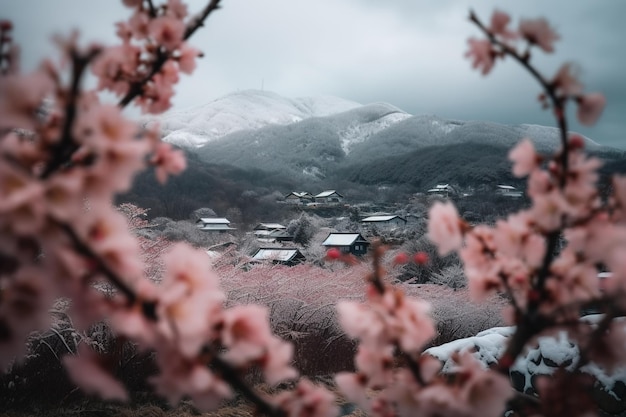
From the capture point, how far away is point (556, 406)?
2.24ft

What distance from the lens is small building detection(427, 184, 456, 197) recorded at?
36.7 meters

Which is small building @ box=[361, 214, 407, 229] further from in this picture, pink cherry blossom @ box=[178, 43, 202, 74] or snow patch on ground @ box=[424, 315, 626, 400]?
pink cherry blossom @ box=[178, 43, 202, 74]

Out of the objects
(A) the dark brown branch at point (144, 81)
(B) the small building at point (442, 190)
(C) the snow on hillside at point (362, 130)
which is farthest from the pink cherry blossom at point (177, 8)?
(C) the snow on hillside at point (362, 130)

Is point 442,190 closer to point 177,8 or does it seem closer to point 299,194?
point 299,194

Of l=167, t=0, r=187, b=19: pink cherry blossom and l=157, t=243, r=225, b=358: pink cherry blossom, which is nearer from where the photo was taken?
l=157, t=243, r=225, b=358: pink cherry blossom

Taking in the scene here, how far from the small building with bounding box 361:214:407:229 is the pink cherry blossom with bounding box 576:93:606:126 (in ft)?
97.2

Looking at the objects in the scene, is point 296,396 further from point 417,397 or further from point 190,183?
point 190,183

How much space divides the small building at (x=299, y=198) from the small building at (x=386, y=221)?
36.0 feet

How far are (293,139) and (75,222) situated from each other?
7990cm

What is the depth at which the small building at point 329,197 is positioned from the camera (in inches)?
1666

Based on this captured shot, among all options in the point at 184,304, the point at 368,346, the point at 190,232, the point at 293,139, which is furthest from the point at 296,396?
the point at 293,139

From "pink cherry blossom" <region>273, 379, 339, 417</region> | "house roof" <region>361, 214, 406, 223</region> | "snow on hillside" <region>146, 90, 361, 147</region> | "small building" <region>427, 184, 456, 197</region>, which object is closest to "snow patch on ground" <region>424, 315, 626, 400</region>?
"pink cherry blossom" <region>273, 379, 339, 417</region>

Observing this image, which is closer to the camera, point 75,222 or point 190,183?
point 75,222

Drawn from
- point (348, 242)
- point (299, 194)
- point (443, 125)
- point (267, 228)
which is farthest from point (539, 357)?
point (443, 125)
